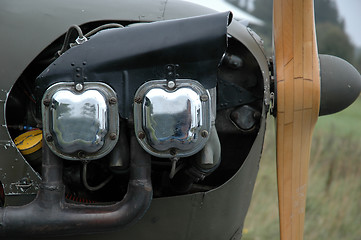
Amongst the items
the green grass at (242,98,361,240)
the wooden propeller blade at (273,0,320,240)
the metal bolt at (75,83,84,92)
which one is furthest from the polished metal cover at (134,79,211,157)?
the green grass at (242,98,361,240)

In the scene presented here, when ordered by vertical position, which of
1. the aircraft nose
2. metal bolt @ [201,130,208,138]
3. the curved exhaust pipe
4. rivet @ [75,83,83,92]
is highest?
the aircraft nose

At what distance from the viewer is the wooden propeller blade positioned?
11.1 ft

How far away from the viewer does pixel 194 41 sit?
9.68ft

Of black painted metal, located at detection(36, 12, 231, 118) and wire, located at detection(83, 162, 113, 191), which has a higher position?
black painted metal, located at detection(36, 12, 231, 118)

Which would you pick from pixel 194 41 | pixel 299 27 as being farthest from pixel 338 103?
pixel 194 41

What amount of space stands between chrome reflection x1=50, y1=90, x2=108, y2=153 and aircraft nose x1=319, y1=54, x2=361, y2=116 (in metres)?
1.32

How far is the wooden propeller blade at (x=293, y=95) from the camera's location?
3.38 metres

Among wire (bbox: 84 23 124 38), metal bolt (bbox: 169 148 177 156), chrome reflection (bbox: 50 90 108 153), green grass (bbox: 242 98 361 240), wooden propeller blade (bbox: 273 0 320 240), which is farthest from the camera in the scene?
green grass (bbox: 242 98 361 240)

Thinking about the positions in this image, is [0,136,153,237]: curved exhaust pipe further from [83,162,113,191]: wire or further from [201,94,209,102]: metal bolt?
[201,94,209,102]: metal bolt

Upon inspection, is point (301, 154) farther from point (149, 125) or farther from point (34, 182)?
point (34, 182)

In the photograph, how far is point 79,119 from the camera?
2.91 m

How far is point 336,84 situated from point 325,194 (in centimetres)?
549

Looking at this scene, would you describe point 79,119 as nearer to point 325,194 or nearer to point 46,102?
point 46,102

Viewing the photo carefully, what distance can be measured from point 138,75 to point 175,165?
0.52 meters
